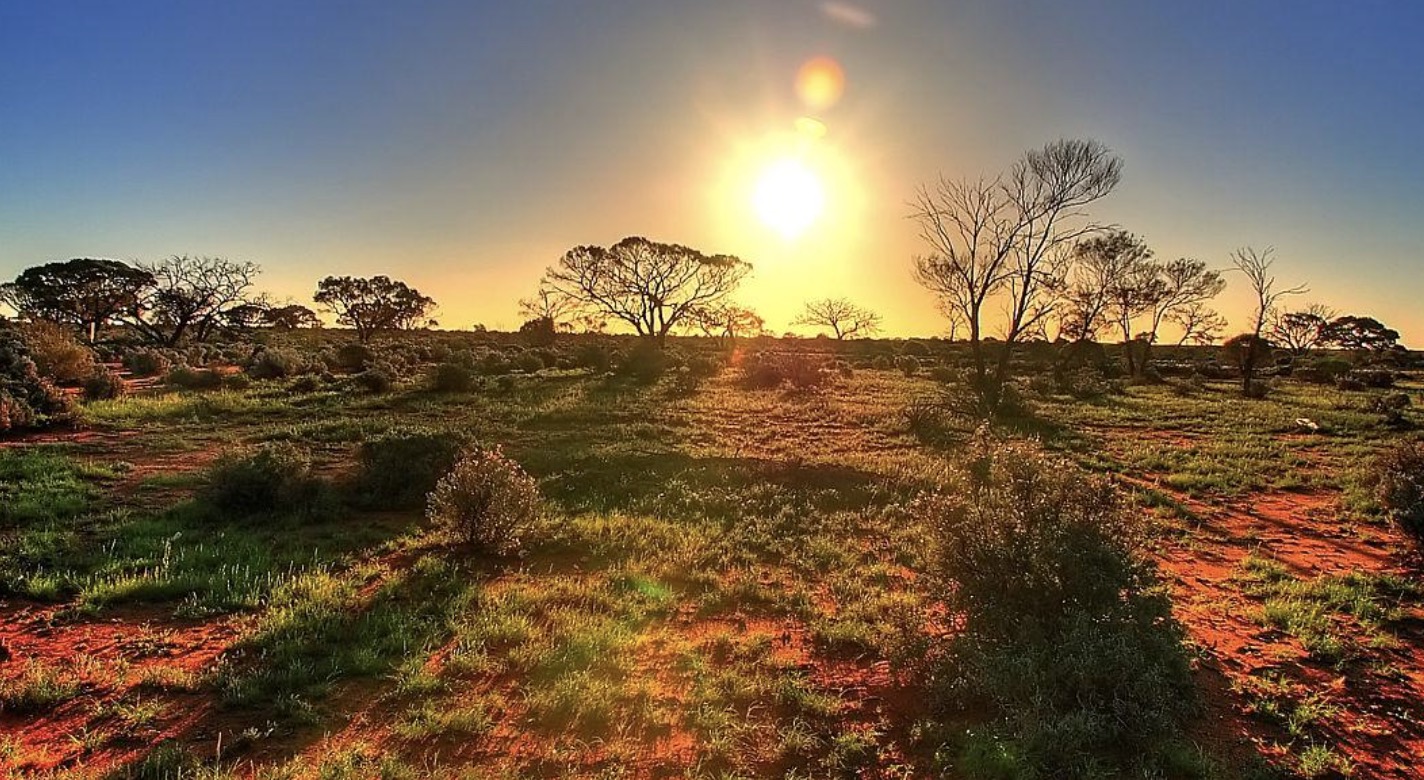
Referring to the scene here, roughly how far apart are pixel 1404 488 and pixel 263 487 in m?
15.7

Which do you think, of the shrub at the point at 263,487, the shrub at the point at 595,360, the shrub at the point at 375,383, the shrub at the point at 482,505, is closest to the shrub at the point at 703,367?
the shrub at the point at 595,360

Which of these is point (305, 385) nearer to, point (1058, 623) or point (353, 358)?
point (353, 358)

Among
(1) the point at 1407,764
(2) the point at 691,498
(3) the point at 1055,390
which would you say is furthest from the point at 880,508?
(3) the point at 1055,390

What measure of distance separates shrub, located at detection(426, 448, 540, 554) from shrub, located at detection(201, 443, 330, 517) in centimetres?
270

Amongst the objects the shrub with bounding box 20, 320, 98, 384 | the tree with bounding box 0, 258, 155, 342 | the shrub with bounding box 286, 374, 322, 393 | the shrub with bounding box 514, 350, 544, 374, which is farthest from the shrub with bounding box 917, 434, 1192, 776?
the tree with bounding box 0, 258, 155, 342

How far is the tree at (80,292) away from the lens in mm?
40625

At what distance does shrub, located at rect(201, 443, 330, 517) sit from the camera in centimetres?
888

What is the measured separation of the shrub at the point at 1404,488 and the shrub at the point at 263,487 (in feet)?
47.0

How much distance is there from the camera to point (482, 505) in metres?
7.80

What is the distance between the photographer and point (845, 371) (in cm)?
3456

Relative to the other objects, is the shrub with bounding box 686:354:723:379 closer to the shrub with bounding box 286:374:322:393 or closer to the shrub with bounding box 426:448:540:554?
the shrub with bounding box 286:374:322:393

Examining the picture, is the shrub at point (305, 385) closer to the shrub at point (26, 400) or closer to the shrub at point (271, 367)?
the shrub at point (271, 367)

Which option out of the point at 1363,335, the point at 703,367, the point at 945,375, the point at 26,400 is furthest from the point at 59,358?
the point at 1363,335

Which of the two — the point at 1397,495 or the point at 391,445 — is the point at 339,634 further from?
the point at 1397,495
